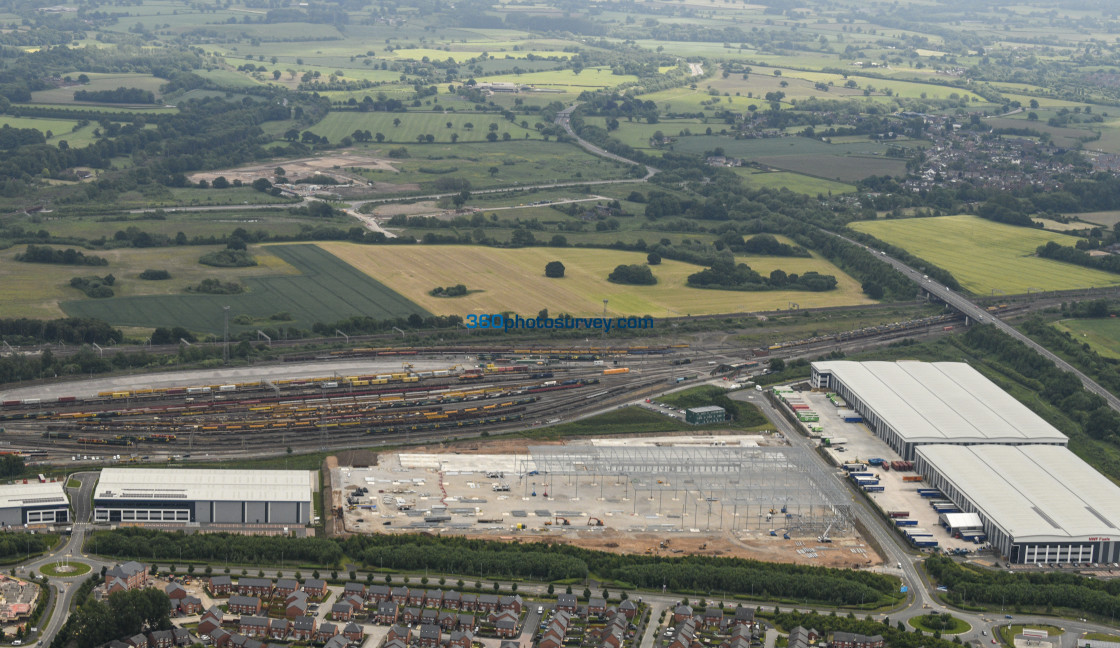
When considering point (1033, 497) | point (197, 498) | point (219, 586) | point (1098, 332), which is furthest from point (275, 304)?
point (1098, 332)

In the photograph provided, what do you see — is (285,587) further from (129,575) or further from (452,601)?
(452,601)

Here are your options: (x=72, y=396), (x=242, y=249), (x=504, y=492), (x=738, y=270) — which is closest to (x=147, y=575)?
(x=504, y=492)

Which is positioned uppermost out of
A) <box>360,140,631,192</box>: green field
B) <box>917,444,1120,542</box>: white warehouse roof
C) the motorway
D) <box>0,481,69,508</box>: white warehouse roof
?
<box>360,140,631,192</box>: green field

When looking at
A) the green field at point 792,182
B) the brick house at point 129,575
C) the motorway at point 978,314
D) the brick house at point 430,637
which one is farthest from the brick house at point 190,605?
the green field at point 792,182

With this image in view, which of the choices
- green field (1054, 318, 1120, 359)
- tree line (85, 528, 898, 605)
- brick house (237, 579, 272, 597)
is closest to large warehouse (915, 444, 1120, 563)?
tree line (85, 528, 898, 605)

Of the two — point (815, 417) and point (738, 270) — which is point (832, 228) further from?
point (815, 417)

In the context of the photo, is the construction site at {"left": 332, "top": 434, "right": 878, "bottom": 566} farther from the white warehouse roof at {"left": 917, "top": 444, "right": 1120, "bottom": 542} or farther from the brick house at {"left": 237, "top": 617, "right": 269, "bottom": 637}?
the brick house at {"left": 237, "top": 617, "right": 269, "bottom": 637}
